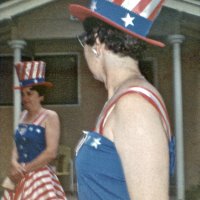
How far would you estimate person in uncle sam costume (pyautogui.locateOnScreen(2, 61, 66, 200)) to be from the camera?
4395 millimetres

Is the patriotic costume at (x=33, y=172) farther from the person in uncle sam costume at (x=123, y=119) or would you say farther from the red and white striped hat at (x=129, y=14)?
the red and white striped hat at (x=129, y=14)

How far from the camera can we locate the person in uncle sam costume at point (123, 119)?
5.50 ft

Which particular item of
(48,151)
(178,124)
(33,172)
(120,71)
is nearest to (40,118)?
(48,151)

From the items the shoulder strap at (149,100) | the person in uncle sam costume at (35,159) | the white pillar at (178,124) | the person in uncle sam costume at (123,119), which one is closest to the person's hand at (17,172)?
the person in uncle sam costume at (35,159)

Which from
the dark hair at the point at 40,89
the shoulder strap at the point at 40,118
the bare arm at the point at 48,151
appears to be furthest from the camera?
the dark hair at the point at 40,89

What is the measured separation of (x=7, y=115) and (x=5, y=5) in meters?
2.80

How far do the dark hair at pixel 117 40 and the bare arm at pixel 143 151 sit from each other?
0.27m

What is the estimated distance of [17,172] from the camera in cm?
453

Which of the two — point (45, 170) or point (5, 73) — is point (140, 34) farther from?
point (5, 73)

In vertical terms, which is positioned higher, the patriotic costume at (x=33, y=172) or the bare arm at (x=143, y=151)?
the bare arm at (x=143, y=151)

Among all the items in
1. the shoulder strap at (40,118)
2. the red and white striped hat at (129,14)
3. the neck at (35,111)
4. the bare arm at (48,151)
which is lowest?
the bare arm at (48,151)

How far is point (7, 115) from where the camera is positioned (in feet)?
36.9

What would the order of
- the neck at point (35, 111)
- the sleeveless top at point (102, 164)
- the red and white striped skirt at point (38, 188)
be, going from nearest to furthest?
the sleeveless top at point (102, 164)
the red and white striped skirt at point (38, 188)
the neck at point (35, 111)

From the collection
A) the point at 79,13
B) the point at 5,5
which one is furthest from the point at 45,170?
the point at 5,5
